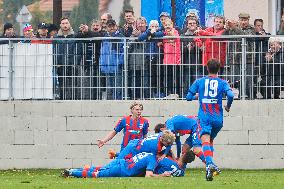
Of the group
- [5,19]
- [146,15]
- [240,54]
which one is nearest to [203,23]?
[146,15]

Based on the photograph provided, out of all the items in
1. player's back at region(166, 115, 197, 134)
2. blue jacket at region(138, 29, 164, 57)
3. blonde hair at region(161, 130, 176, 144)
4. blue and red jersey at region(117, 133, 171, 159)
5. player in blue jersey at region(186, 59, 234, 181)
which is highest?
blue jacket at region(138, 29, 164, 57)

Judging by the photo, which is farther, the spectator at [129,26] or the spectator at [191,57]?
the spectator at [129,26]

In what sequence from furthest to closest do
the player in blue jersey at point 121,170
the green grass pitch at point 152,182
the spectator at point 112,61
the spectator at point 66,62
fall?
the spectator at point 66,62 → the spectator at point 112,61 → the player in blue jersey at point 121,170 → the green grass pitch at point 152,182

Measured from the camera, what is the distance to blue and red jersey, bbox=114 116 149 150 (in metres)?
28.3

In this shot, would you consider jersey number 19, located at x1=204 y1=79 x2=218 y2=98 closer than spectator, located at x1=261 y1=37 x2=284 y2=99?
Yes

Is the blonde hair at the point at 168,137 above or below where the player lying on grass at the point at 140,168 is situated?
above

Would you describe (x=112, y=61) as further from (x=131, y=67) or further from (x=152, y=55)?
(x=152, y=55)

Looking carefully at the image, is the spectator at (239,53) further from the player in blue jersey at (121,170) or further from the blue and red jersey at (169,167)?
the player in blue jersey at (121,170)

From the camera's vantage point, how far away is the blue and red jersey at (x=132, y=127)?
28.3 m

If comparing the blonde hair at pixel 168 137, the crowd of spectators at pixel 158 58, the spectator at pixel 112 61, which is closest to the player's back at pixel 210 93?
the blonde hair at pixel 168 137

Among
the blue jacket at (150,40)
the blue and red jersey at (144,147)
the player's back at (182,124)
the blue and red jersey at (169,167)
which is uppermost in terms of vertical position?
the blue jacket at (150,40)

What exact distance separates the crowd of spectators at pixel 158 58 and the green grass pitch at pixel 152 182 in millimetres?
2572

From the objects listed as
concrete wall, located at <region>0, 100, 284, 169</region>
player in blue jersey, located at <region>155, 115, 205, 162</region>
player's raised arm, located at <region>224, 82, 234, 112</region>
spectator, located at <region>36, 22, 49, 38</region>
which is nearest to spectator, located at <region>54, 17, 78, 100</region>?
concrete wall, located at <region>0, 100, 284, 169</region>

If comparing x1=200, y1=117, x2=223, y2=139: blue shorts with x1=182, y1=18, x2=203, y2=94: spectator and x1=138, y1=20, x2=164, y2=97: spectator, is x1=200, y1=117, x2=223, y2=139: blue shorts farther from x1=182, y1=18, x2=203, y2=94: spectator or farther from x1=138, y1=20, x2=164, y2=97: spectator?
x1=138, y1=20, x2=164, y2=97: spectator
